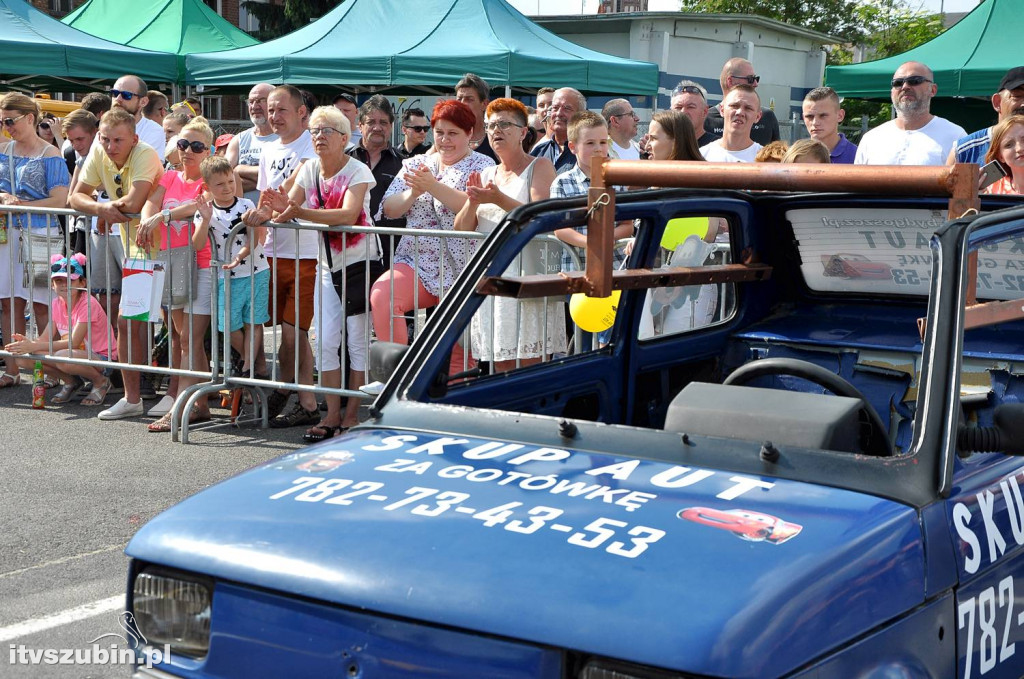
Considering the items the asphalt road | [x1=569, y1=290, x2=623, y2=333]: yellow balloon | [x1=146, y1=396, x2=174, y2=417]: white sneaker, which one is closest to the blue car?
[x1=569, y1=290, x2=623, y2=333]: yellow balloon

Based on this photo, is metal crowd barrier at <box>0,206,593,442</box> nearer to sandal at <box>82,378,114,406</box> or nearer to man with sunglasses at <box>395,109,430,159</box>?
sandal at <box>82,378,114,406</box>

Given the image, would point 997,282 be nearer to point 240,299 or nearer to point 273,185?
point 240,299

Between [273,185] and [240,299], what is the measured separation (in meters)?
1.19

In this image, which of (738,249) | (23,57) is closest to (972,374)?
(738,249)

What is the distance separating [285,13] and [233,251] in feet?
106

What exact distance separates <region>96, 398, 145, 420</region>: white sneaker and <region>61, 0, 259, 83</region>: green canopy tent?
10982 millimetres

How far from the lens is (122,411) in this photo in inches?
333

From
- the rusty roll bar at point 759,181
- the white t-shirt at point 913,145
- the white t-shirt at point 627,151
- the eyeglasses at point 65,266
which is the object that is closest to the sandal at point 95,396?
the eyeglasses at point 65,266

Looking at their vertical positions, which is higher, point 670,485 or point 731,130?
point 731,130

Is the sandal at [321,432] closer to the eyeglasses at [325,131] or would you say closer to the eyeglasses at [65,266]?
the eyeglasses at [325,131]

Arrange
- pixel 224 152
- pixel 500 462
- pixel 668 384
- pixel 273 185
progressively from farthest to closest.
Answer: pixel 224 152 → pixel 273 185 → pixel 668 384 → pixel 500 462

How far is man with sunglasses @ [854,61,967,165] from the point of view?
805 centimetres

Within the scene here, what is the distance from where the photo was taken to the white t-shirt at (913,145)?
8.01 meters

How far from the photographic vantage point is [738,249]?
4832 mm
